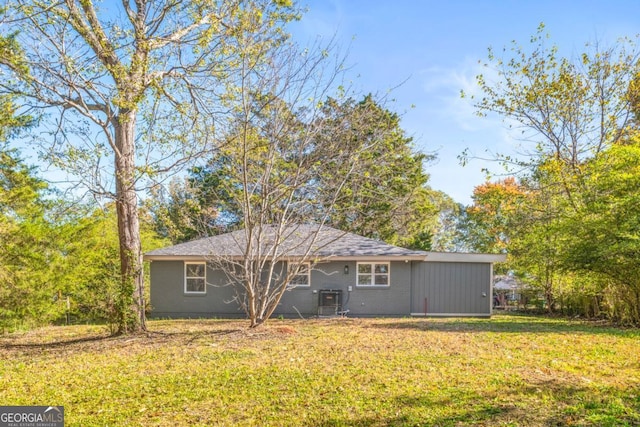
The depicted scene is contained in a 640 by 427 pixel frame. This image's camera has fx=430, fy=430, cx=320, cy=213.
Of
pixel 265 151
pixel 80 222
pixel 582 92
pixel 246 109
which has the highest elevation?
pixel 582 92

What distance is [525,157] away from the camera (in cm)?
1544

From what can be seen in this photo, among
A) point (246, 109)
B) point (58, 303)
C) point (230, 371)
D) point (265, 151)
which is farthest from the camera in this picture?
point (58, 303)

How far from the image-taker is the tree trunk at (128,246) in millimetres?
9031

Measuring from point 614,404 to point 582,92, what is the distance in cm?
1328

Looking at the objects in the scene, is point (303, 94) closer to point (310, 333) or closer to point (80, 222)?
point (310, 333)

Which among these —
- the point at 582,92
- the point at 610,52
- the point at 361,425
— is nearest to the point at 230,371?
the point at 361,425

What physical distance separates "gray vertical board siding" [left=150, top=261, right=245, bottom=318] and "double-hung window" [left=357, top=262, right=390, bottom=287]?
4.33 m

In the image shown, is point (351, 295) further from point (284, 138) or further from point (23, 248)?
point (23, 248)

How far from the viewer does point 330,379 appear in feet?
17.2

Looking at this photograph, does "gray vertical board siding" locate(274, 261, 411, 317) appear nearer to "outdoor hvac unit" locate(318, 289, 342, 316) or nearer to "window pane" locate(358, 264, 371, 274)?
"window pane" locate(358, 264, 371, 274)

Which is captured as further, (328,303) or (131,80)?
(328,303)
